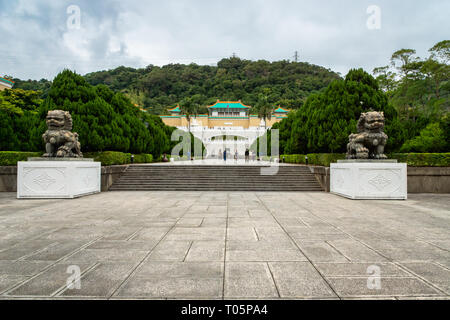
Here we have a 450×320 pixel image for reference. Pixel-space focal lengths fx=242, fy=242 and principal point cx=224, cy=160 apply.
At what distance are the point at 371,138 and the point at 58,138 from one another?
10.4 m

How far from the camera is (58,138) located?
804cm

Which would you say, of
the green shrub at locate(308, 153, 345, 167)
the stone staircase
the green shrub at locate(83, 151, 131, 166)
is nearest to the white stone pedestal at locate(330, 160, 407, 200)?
the stone staircase

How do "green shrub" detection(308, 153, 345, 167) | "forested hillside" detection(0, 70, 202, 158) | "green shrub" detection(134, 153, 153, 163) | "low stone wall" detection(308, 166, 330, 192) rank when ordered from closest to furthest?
"low stone wall" detection(308, 166, 330, 192)
"forested hillside" detection(0, 70, 202, 158)
"green shrub" detection(308, 153, 345, 167)
"green shrub" detection(134, 153, 153, 163)

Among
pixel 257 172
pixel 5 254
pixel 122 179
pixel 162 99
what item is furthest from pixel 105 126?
pixel 162 99

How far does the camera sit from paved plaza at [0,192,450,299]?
2.25m

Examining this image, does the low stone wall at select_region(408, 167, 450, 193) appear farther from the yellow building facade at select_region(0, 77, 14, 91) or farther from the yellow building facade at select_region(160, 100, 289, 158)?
the yellow building facade at select_region(0, 77, 14, 91)

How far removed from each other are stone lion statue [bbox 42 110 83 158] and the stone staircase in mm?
2702

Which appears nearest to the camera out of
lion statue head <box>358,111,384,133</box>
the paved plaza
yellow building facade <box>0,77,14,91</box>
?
the paved plaza

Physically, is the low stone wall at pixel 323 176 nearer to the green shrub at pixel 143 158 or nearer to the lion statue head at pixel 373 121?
the lion statue head at pixel 373 121

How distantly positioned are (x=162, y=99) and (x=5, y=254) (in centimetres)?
7475

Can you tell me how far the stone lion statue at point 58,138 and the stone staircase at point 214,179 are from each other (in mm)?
2702

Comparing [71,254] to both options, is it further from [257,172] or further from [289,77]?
[289,77]

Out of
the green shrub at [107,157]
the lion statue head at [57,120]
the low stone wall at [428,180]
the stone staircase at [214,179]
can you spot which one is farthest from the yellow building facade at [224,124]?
the lion statue head at [57,120]
